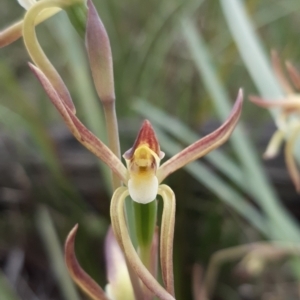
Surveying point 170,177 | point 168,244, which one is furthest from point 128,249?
point 170,177

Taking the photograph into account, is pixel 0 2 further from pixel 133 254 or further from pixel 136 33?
pixel 133 254

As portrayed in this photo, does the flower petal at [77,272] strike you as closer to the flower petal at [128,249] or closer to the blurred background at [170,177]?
the flower petal at [128,249]

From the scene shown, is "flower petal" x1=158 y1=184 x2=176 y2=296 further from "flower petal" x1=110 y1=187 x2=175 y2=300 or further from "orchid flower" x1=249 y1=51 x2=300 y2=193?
"orchid flower" x1=249 y1=51 x2=300 y2=193

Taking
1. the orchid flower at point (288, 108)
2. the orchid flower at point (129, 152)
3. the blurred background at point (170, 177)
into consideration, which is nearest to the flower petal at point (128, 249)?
the orchid flower at point (129, 152)

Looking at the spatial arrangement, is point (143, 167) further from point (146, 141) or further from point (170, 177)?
point (170, 177)

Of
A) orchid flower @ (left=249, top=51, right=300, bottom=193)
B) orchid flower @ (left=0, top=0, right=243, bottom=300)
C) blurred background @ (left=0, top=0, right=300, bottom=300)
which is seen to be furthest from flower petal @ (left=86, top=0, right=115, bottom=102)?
blurred background @ (left=0, top=0, right=300, bottom=300)

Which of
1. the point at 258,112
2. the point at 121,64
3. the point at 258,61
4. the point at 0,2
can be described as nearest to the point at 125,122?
the point at 121,64
